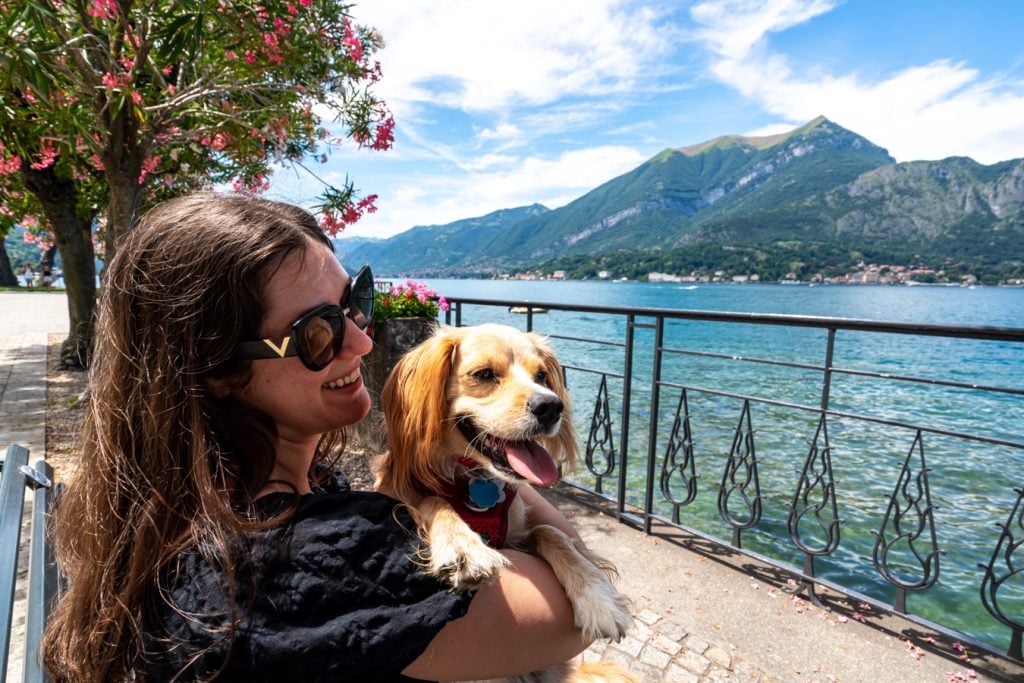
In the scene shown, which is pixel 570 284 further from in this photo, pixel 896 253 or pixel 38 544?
pixel 38 544

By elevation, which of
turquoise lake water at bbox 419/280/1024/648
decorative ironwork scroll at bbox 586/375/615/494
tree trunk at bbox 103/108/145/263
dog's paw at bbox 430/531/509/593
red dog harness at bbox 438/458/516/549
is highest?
tree trunk at bbox 103/108/145/263

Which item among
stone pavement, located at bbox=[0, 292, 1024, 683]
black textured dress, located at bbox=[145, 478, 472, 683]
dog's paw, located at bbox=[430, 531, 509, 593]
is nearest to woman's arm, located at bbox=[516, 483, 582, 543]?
dog's paw, located at bbox=[430, 531, 509, 593]

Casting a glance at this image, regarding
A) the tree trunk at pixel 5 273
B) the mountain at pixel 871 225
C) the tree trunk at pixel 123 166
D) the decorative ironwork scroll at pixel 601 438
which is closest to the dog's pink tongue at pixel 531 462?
the decorative ironwork scroll at pixel 601 438

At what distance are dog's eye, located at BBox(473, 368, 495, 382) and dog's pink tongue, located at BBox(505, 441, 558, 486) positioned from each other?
0.84 ft

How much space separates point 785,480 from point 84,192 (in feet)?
45.3

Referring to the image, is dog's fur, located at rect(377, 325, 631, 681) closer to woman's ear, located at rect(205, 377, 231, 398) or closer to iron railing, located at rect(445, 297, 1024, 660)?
woman's ear, located at rect(205, 377, 231, 398)

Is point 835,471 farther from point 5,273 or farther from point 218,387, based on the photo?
point 5,273

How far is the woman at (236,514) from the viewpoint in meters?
0.87

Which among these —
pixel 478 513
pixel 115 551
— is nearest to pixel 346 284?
pixel 115 551

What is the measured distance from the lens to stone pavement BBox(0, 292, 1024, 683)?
2949 mm

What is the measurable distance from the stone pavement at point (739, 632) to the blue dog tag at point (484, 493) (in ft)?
5.97

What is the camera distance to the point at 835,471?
29.5ft

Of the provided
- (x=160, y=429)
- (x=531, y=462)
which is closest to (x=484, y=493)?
(x=531, y=462)

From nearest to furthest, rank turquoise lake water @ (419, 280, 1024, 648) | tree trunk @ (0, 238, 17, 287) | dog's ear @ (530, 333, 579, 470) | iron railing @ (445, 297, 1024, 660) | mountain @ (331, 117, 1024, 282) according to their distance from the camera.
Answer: dog's ear @ (530, 333, 579, 470), iron railing @ (445, 297, 1024, 660), turquoise lake water @ (419, 280, 1024, 648), tree trunk @ (0, 238, 17, 287), mountain @ (331, 117, 1024, 282)
